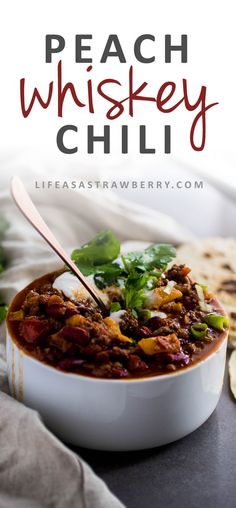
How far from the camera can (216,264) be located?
380 centimetres

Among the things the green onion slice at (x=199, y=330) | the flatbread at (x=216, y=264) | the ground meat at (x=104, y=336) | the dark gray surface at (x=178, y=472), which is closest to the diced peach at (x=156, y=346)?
the ground meat at (x=104, y=336)

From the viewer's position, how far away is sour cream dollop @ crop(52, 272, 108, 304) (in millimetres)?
2760

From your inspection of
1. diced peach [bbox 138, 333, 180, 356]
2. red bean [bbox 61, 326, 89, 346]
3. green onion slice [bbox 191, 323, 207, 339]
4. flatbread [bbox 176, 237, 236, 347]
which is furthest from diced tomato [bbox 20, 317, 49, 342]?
flatbread [bbox 176, 237, 236, 347]

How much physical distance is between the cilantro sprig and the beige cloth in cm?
52

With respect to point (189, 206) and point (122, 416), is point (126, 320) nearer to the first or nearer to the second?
point (122, 416)

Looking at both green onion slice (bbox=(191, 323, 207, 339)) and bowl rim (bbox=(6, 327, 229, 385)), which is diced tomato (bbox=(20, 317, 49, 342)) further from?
green onion slice (bbox=(191, 323, 207, 339))

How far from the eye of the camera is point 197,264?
149 inches

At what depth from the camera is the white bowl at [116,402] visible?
2.39m

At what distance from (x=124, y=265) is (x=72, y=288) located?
0.84 ft

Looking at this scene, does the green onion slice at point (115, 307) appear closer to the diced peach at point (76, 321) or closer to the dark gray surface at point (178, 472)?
the diced peach at point (76, 321)

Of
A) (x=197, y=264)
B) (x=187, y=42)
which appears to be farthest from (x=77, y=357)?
(x=187, y=42)

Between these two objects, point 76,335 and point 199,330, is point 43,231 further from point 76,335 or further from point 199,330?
point 199,330

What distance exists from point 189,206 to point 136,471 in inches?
106

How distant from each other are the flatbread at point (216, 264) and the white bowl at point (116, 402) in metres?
0.81
